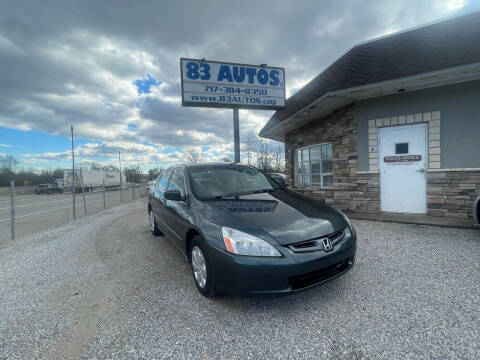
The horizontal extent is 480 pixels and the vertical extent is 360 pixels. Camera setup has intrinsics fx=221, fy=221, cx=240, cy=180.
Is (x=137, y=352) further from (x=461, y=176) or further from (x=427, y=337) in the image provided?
(x=461, y=176)

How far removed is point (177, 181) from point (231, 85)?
5.61 m

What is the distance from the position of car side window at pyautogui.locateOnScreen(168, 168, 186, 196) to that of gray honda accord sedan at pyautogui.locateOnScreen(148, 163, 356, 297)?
165mm

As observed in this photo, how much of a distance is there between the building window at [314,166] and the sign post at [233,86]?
7.11ft

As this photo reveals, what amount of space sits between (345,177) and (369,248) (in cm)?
328

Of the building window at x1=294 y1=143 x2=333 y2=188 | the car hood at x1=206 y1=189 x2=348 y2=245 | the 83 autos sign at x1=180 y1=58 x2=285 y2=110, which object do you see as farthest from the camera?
the building window at x1=294 y1=143 x2=333 y2=188

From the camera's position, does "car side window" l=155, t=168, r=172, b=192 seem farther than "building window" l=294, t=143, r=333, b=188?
No

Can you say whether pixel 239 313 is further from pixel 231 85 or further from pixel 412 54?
pixel 231 85

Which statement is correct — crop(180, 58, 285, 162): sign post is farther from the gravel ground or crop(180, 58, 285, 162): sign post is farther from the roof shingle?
the gravel ground

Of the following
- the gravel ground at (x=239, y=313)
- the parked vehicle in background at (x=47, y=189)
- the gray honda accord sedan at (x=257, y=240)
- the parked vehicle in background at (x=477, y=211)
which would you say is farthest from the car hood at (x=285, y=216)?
the parked vehicle in background at (x=47, y=189)

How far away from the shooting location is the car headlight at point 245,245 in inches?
78.6

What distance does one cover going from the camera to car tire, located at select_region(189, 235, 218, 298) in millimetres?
2258

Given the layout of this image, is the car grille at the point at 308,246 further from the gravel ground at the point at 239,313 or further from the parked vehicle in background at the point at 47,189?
A: the parked vehicle in background at the point at 47,189

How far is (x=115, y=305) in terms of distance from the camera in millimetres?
2377

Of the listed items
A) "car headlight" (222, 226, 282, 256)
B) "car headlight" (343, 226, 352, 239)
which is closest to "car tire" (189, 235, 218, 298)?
"car headlight" (222, 226, 282, 256)
